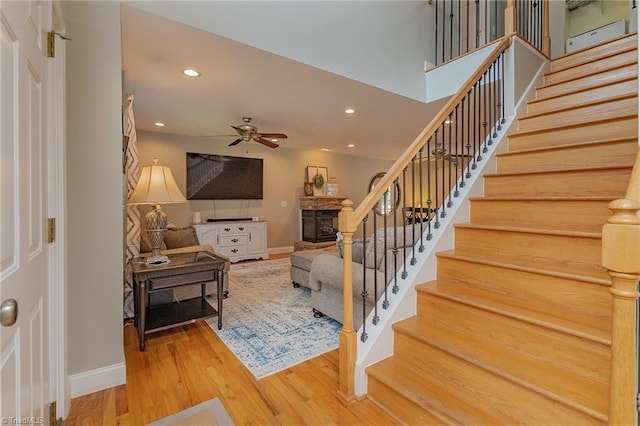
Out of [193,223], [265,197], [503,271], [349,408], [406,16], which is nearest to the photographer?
[349,408]

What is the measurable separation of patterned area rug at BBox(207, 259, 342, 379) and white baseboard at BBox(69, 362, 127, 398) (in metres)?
0.74

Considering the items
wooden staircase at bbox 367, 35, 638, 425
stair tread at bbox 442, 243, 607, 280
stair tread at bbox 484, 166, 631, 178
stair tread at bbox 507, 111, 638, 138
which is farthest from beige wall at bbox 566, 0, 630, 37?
stair tread at bbox 442, 243, 607, 280

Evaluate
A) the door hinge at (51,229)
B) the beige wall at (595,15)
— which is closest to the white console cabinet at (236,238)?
the door hinge at (51,229)

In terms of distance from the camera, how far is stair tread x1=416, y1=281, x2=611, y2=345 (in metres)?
1.32

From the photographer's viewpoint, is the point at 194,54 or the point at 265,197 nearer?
the point at 194,54

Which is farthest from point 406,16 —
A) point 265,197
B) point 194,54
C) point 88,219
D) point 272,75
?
point 265,197

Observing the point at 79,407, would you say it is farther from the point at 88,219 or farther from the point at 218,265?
the point at 218,265

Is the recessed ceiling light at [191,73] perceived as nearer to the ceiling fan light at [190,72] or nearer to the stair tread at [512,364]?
the ceiling fan light at [190,72]

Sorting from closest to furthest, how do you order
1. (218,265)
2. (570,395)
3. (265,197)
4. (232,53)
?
(570,395)
(232,53)
(218,265)
(265,197)

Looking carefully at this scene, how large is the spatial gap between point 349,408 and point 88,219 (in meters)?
→ 1.83

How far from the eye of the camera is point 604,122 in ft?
7.55

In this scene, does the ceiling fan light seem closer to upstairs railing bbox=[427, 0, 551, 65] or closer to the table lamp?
the table lamp

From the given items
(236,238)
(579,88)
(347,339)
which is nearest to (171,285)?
(347,339)

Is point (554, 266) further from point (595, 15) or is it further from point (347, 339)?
point (595, 15)
